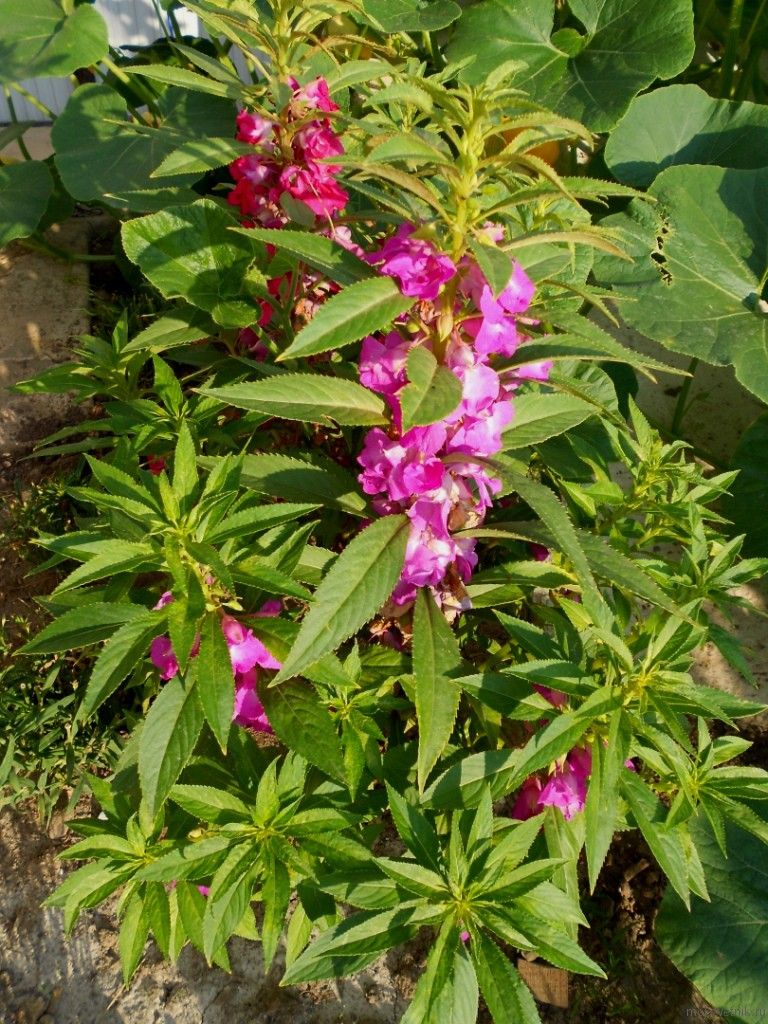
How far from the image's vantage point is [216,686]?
962mm

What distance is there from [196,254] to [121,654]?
69 centimetres

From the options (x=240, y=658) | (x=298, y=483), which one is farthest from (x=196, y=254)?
(x=240, y=658)

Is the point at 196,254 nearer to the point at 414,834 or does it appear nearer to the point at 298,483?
the point at 298,483

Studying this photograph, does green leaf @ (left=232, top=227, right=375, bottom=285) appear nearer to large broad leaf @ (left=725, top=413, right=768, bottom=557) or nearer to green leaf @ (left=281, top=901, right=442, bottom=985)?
green leaf @ (left=281, top=901, right=442, bottom=985)

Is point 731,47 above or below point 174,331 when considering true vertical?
above

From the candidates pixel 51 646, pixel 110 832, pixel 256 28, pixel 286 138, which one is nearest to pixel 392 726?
pixel 110 832

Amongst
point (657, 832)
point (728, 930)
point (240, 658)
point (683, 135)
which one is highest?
point (683, 135)

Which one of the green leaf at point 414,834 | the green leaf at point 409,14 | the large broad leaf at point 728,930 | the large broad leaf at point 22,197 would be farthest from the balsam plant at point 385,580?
the large broad leaf at point 22,197

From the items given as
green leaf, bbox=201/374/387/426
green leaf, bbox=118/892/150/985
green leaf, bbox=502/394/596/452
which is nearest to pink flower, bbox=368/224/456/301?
green leaf, bbox=201/374/387/426

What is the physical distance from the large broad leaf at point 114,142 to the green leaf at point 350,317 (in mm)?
1376

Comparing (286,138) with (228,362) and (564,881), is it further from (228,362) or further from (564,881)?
(564,881)

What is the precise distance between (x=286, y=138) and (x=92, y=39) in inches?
48.1

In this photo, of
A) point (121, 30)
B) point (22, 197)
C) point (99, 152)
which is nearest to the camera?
point (99, 152)

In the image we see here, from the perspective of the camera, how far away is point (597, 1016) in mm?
1482
